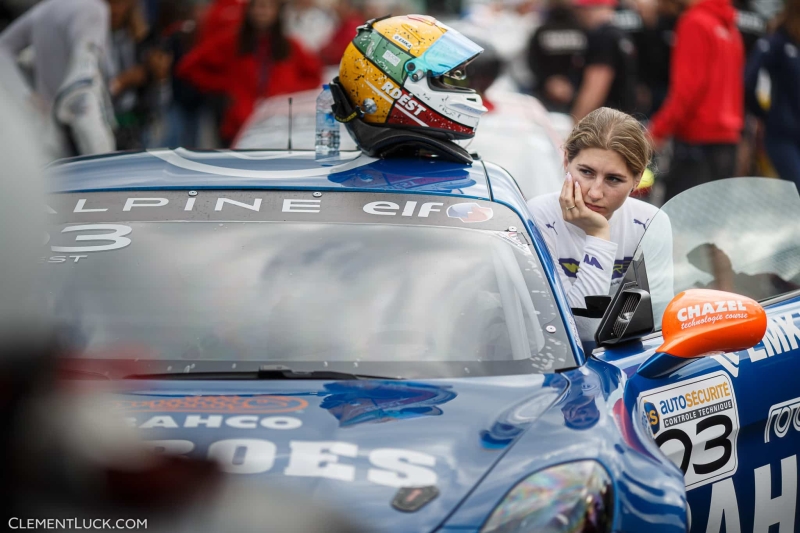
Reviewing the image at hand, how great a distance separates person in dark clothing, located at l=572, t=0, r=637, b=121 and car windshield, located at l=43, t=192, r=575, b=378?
8178mm

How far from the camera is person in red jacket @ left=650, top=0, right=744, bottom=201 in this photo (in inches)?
370

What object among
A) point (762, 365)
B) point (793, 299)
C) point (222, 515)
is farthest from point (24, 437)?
point (793, 299)

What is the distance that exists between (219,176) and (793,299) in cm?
199

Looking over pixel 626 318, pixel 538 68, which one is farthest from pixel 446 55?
pixel 538 68

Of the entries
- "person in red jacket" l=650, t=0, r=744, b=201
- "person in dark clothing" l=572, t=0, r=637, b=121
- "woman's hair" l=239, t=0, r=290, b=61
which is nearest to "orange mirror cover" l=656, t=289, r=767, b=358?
"person in red jacket" l=650, t=0, r=744, b=201

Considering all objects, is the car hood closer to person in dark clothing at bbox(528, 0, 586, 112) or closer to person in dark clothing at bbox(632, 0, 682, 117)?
person in dark clothing at bbox(632, 0, 682, 117)

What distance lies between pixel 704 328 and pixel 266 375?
1.20 m

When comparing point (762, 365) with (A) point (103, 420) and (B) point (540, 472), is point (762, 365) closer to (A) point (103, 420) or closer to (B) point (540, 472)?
(B) point (540, 472)

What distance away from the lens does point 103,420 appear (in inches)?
62.5

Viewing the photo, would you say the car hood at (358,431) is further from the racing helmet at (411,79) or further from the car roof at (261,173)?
the racing helmet at (411,79)

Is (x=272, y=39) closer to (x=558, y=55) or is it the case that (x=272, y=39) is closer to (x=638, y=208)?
(x=558, y=55)

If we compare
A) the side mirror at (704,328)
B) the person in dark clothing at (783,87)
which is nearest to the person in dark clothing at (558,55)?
the person in dark clothing at (783,87)

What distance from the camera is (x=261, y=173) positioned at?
3.79 m

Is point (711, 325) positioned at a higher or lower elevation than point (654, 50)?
higher
